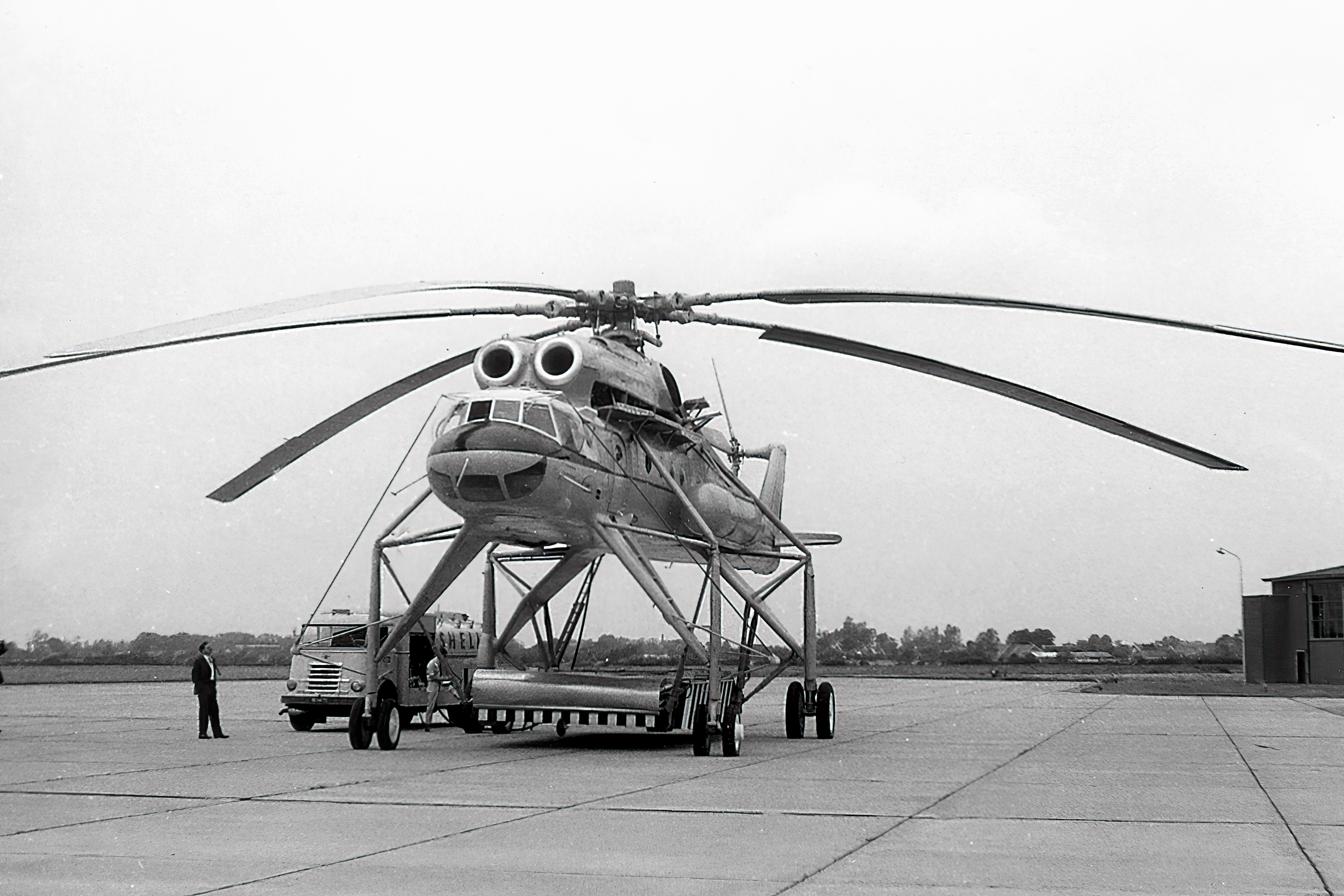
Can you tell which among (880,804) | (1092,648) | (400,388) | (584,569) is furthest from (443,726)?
(1092,648)

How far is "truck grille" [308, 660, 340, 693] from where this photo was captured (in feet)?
74.0

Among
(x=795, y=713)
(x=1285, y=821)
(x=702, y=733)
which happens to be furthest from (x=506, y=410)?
(x=1285, y=821)

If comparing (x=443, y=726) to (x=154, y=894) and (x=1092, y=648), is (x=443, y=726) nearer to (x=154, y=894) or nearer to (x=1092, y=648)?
(x=154, y=894)

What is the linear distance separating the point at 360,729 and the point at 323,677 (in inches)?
222

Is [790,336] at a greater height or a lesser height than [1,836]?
greater

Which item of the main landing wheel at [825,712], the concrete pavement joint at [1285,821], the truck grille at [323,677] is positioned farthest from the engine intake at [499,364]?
the concrete pavement joint at [1285,821]

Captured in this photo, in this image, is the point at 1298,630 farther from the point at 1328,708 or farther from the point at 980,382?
the point at 980,382

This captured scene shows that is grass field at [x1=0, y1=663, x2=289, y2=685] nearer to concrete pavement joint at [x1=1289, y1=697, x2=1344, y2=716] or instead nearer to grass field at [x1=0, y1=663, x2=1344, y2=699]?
grass field at [x1=0, y1=663, x2=1344, y2=699]

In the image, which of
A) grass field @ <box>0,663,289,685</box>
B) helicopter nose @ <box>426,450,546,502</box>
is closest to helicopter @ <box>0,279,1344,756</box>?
helicopter nose @ <box>426,450,546,502</box>

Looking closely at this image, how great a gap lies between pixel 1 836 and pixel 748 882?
5207 millimetres

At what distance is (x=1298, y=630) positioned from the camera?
211 ft

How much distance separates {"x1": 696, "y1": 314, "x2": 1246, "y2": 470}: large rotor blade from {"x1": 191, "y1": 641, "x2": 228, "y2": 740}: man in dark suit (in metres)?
8.93

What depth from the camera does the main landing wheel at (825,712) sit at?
2050 cm

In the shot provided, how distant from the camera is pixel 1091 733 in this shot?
22234 mm
